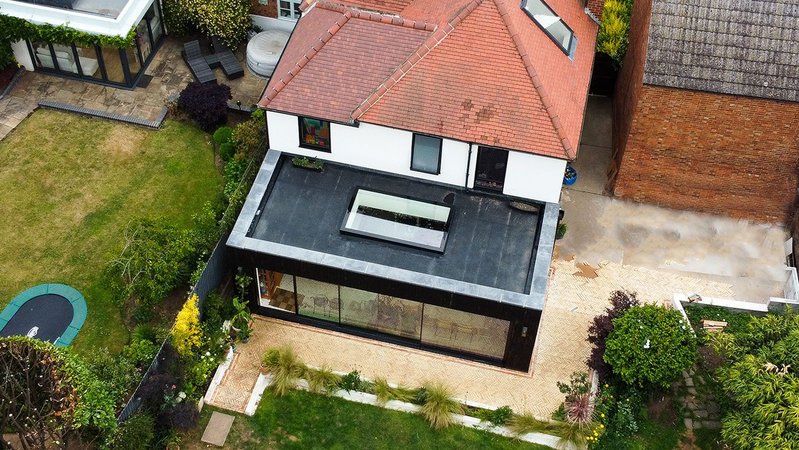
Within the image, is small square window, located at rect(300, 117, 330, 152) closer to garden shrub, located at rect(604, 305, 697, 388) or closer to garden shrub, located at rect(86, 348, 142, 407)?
garden shrub, located at rect(86, 348, 142, 407)

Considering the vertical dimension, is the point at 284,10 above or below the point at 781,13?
below

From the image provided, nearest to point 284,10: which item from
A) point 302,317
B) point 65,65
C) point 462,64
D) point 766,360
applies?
point 65,65

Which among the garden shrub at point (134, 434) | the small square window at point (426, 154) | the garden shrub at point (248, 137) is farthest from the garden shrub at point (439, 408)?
the garden shrub at point (248, 137)

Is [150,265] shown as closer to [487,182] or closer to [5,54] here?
[487,182]

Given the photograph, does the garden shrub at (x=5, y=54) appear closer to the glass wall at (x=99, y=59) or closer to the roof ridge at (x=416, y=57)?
the glass wall at (x=99, y=59)

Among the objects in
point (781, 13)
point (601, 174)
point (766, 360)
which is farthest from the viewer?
point (601, 174)

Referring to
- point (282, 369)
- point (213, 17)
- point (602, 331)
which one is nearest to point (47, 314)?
point (282, 369)

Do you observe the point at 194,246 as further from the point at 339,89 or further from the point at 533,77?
the point at 533,77
